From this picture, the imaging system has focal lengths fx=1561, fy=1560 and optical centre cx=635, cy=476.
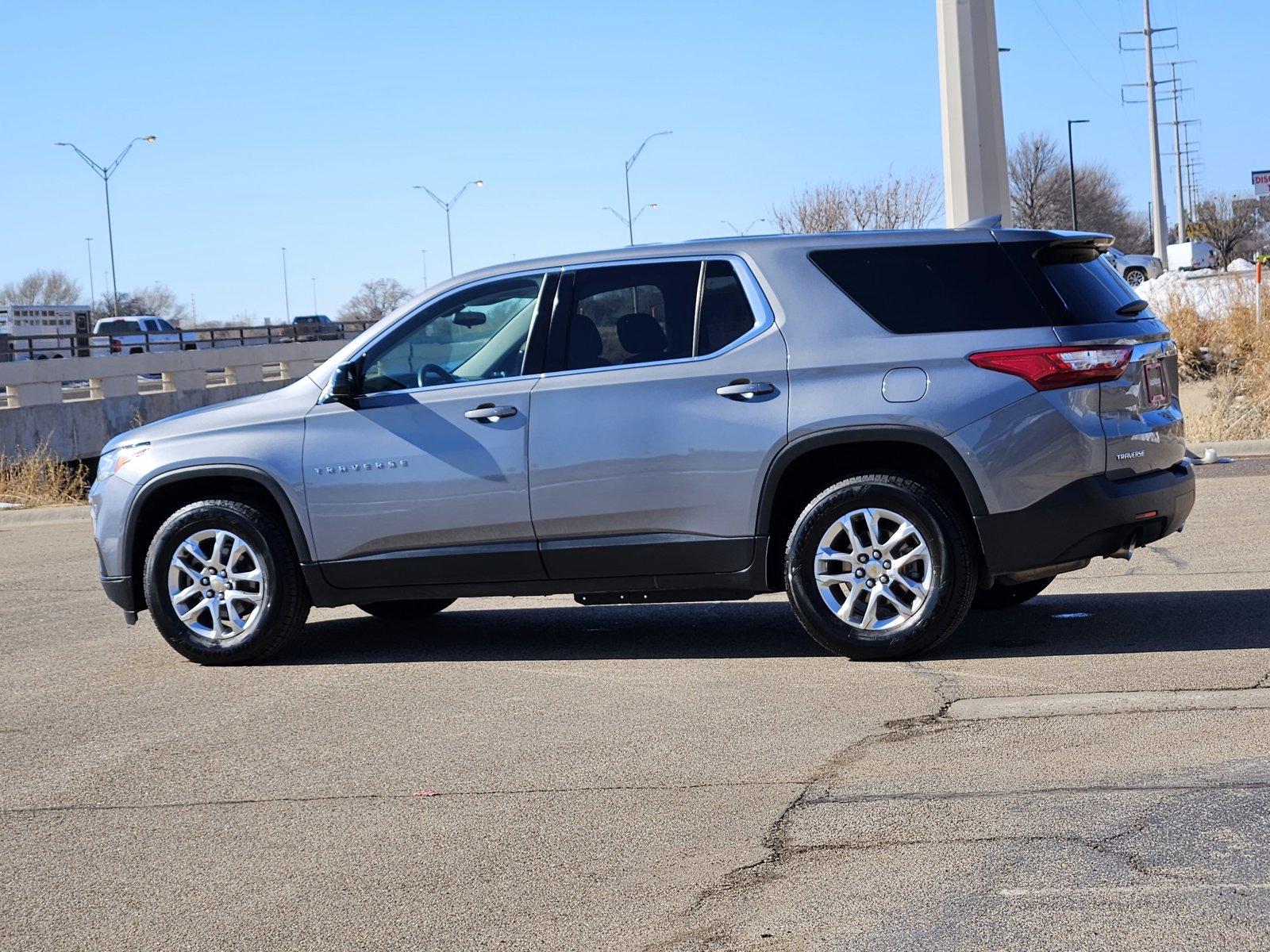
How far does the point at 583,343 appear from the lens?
7328mm

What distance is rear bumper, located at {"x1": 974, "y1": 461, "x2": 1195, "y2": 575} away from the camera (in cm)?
672

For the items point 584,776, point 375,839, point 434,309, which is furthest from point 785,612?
point 375,839

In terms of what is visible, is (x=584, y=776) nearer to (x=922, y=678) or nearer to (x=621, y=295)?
(x=922, y=678)

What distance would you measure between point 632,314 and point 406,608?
2.65 m

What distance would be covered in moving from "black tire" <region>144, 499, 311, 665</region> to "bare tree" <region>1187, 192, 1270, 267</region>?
109 metres

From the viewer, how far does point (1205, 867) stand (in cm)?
415

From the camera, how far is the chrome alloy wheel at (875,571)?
6.85 m

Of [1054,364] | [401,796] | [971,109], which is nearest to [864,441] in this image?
[1054,364]

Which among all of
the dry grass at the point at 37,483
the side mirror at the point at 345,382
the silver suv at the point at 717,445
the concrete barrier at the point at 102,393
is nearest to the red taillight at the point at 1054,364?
the silver suv at the point at 717,445

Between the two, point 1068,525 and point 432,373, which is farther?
point 432,373

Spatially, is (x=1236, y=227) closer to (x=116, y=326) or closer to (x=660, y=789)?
(x=116, y=326)

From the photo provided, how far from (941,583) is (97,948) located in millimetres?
3937

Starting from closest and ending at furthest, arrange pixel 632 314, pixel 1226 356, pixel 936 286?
pixel 936 286 → pixel 632 314 → pixel 1226 356

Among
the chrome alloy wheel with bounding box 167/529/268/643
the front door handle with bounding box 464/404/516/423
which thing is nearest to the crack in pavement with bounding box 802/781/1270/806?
the front door handle with bounding box 464/404/516/423
